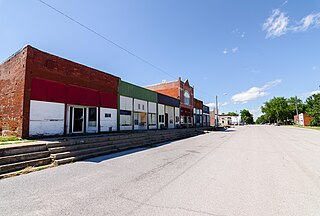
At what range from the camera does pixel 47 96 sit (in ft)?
36.4

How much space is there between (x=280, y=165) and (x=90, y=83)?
534 inches

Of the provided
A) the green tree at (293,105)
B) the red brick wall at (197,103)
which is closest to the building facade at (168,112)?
the red brick wall at (197,103)

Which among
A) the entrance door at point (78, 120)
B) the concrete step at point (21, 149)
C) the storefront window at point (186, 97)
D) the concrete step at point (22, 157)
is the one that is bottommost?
the concrete step at point (22, 157)

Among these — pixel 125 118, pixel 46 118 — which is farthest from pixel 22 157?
pixel 125 118

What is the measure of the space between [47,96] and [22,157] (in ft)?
18.8

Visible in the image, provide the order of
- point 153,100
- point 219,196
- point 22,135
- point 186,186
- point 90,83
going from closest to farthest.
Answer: point 219,196 → point 186,186 → point 22,135 → point 90,83 → point 153,100

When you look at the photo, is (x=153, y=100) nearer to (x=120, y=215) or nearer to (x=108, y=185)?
(x=108, y=185)

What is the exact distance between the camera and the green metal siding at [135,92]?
1833cm

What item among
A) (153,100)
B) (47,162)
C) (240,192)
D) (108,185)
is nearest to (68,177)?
(108,185)

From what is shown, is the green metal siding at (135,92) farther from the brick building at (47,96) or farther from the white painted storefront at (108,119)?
the brick building at (47,96)

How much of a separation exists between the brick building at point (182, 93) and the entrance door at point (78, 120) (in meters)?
20.8

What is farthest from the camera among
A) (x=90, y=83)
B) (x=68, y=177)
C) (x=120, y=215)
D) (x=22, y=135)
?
(x=90, y=83)

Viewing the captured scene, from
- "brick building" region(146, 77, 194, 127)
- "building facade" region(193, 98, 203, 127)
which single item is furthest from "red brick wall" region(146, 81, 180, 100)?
"building facade" region(193, 98, 203, 127)

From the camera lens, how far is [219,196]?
157 inches
